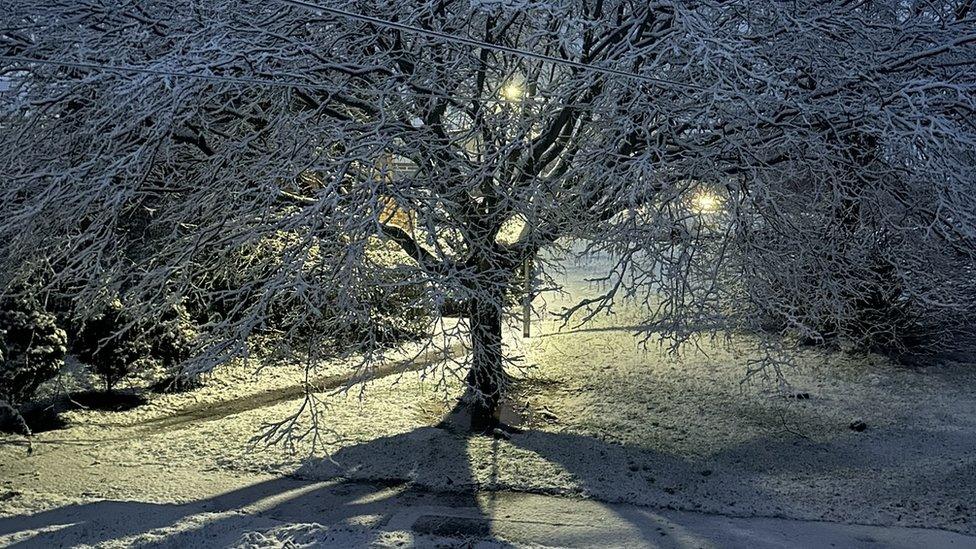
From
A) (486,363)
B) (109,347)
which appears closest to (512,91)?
(486,363)

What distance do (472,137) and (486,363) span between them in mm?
2244

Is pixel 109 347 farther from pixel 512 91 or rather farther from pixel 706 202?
pixel 706 202

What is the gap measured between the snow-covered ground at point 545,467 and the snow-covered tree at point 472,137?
1.27m

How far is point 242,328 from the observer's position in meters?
5.97

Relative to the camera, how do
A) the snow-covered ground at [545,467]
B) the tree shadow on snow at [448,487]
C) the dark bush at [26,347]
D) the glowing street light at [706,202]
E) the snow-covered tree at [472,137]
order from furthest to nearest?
the dark bush at [26,347]
the glowing street light at [706,202]
the snow-covered ground at [545,467]
the tree shadow on snow at [448,487]
the snow-covered tree at [472,137]

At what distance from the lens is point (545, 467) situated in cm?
757

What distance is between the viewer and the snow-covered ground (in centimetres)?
603

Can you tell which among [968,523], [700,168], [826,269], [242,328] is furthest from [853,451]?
[242,328]

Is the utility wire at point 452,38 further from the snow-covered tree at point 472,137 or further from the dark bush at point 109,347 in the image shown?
the dark bush at point 109,347

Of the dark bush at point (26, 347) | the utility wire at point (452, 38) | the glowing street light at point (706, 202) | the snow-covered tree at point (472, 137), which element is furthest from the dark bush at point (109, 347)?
the glowing street light at point (706, 202)

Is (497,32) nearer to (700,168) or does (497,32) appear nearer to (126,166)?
(700,168)

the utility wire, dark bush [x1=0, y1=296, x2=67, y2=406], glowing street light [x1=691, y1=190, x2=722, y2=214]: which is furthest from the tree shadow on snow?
the utility wire

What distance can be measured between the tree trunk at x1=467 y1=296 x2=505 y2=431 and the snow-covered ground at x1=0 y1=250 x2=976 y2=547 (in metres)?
0.32

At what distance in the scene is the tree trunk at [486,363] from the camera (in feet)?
22.8
